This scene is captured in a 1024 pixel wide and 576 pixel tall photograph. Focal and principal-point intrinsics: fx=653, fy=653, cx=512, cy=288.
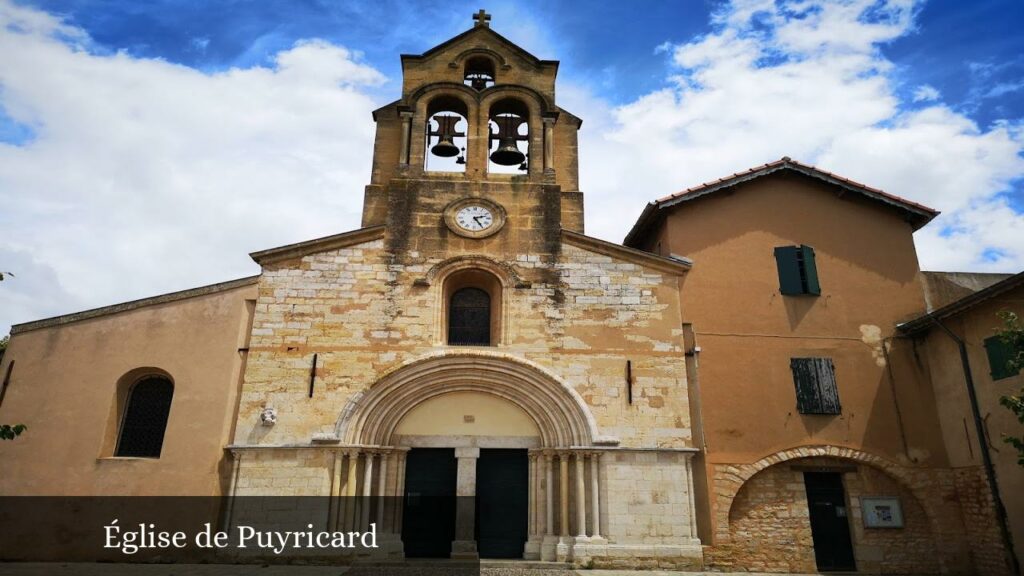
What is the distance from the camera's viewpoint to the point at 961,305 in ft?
36.7

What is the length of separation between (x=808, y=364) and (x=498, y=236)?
6.32m

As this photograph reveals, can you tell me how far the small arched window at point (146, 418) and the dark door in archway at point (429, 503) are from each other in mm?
4344

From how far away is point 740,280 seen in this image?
41.9 feet

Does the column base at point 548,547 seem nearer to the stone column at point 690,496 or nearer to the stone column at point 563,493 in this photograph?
the stone column at point 563,493

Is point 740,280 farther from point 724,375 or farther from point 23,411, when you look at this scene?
point 23,411

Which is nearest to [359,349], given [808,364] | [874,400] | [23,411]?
[23,411]

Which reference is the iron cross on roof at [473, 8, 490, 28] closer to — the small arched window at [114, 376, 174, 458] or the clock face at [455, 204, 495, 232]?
the clock face at [455, 204, 495, 232]

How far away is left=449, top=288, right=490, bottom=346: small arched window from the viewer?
12.6 metres

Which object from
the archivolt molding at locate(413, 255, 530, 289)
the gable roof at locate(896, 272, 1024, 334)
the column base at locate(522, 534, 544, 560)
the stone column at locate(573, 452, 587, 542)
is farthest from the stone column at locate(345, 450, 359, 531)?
the gable roof at locate(896, 272, 1024, 334)

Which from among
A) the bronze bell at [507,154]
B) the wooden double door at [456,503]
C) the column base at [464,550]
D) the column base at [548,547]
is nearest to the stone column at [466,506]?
the column base at [464,550]

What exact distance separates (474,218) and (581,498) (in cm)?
562

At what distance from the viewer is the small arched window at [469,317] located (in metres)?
12.6

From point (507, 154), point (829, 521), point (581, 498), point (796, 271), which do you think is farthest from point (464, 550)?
point (796, 271)

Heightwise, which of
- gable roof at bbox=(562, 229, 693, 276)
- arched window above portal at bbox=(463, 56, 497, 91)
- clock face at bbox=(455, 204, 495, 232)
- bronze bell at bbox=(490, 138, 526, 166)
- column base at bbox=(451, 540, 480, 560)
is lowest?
column base at bbox=(451, 540, 480, 560)
